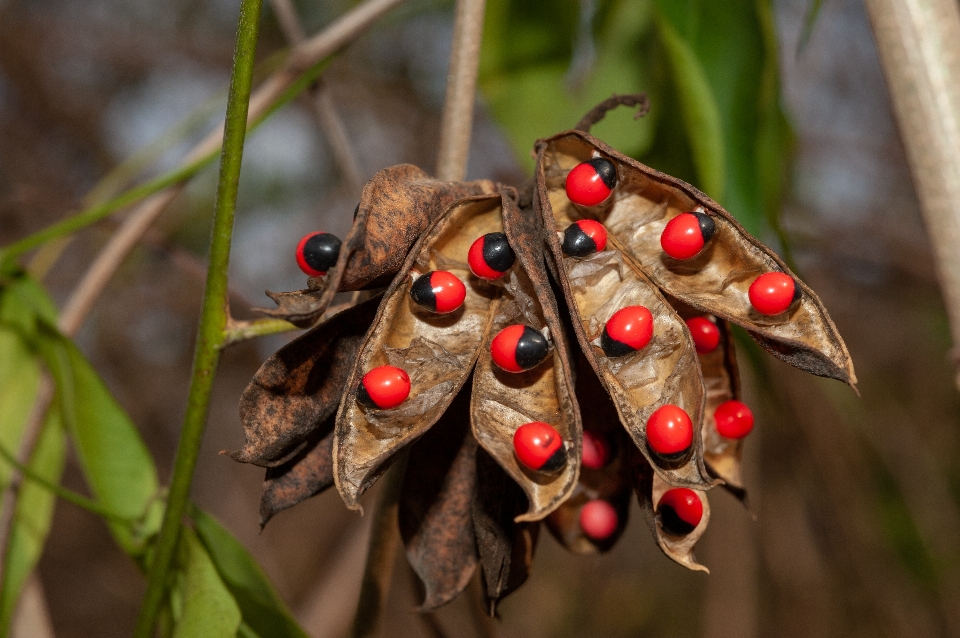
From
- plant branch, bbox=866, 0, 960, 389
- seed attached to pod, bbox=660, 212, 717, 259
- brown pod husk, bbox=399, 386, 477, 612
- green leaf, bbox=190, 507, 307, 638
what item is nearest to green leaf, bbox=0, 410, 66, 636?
green leaf, bbox=190, 507, 307, 638

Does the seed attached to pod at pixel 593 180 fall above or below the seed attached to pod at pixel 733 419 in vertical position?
above

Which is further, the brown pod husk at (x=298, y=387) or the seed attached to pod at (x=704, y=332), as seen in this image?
the seed attached to pod at (x=704, y=332)

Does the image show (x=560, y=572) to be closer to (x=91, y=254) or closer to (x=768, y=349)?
(x=91, y=254)

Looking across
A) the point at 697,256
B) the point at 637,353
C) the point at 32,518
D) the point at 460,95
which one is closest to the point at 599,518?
the point at 637,353

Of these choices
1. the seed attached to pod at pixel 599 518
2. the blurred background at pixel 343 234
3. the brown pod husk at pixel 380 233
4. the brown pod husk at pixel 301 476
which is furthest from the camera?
the blurred background at pixel 343 234

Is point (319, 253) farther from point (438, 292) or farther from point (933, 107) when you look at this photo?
point (933, 107)

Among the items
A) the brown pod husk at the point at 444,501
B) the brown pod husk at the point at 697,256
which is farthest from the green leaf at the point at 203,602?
the brown pod husk at the point at 697,256

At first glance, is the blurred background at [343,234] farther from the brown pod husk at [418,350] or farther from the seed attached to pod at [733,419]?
the brown pod husk at [418,350]

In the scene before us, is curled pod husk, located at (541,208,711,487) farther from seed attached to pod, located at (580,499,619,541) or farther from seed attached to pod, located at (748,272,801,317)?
seed attached to pod, located at (580,499,619,541)
